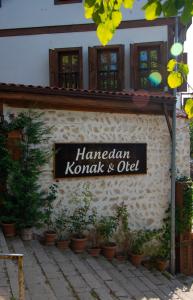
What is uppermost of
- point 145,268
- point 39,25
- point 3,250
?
point 39,25

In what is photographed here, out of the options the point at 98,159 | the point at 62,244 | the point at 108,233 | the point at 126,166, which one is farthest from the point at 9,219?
the point at 126,166

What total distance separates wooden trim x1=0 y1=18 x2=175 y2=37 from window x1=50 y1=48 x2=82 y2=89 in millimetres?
724

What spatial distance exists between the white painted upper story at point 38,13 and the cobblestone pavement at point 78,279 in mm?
8635

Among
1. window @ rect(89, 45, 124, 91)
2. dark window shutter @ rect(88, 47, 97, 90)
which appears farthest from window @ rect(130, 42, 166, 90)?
dark window shutter @ rect(88, 47, 97, 90)

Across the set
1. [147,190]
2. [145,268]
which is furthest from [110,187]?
[145,268]

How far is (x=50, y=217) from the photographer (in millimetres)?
8453

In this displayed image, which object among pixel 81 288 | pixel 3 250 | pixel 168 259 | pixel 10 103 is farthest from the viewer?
pixel 168 259

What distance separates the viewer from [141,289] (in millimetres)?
7621

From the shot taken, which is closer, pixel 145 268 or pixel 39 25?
pixel 145 268

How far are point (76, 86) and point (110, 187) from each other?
540 centimetres

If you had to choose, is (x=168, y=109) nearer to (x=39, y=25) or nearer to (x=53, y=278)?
(x=53, y=278)

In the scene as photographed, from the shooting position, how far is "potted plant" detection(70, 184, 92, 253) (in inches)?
324

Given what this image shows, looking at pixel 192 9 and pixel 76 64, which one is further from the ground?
pixel 76 64

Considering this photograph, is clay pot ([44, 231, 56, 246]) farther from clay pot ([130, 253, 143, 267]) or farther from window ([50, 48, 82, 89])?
window ([50, 48, 82, 89])
